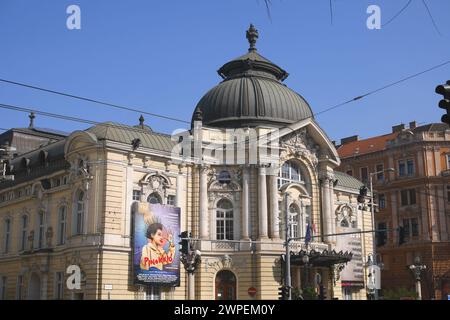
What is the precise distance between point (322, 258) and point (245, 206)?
21.6 feet

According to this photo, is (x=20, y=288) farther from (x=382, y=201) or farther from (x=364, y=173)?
(x=364, y=173)

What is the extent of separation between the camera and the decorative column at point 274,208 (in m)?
42.7

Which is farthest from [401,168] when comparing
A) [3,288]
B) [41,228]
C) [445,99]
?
[445,99]

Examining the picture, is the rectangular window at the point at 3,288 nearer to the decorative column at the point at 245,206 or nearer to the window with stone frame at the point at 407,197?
the decorative column at the point at 245,206

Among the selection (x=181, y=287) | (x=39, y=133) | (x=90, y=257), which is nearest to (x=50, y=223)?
(x=90, y=257)

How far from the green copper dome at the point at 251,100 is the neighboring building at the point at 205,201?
0.34 feet

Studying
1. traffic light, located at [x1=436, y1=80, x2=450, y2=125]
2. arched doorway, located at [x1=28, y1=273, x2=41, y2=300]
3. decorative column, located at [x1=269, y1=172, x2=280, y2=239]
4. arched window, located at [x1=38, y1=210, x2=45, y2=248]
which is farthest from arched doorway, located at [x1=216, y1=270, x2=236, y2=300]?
traffic light, located at [x1=436, y1=80, x2=450, y2=125]

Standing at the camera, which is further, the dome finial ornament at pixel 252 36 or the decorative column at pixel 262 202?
the dome finial ornament at pixel 252 36

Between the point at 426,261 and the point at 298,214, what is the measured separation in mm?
24536

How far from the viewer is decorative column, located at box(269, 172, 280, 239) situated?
140 feet

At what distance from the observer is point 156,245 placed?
3894cm

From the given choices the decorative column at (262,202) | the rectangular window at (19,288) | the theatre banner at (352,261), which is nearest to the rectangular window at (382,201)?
the theatre banner at (352,261)
